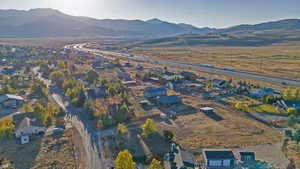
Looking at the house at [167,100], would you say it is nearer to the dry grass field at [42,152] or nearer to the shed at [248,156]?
the dry grass field at [42,152]

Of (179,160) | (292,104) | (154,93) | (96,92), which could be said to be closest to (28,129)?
(96,92)

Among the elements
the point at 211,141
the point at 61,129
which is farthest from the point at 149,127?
the point at 61,129

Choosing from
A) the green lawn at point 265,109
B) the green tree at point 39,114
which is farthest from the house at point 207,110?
the green tree at point 39,114

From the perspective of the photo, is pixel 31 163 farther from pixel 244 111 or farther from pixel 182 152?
pixel 244 111

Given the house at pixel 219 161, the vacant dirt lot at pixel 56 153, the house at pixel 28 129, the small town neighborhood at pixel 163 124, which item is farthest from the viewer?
the house at pixel 28 129

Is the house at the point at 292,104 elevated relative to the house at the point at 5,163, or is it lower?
elevated

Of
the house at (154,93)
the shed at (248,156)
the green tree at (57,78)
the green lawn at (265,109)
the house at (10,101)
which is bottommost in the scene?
the shed at (248,156)

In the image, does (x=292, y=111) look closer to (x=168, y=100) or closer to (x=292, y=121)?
(x=292, y=121)
